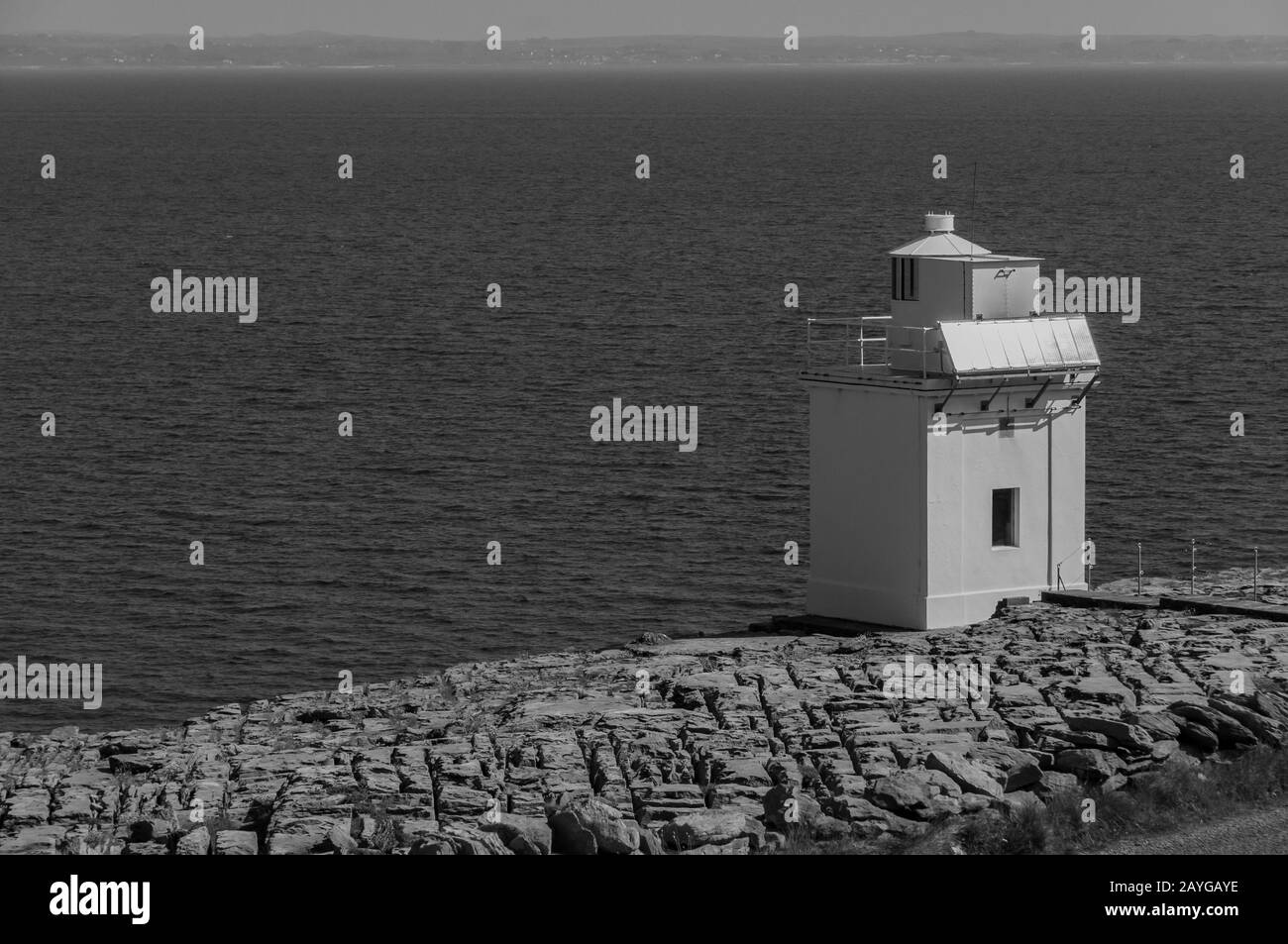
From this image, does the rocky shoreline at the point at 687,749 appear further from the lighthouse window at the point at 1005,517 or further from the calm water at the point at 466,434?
the calm water at the point at 466,434

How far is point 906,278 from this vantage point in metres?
38.5

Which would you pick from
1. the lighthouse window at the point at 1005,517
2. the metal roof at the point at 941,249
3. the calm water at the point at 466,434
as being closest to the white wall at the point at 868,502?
the lighthouse window at the point at 1005,517

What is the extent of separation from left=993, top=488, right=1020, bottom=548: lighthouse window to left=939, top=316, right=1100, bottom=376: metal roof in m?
2.31

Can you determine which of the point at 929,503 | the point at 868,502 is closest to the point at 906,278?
the point at 868,502

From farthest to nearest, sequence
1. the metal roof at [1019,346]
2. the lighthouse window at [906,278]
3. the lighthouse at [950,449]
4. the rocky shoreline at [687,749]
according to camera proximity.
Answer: the lighthouse window at [906,278] → the lighthouse at [950,449] → the metal roof at [1019,346] → the rocky shoreline at [687,749]

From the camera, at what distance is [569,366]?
85938mm

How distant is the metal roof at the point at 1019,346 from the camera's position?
36.8 m

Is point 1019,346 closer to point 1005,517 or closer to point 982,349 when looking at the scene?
point 982,349

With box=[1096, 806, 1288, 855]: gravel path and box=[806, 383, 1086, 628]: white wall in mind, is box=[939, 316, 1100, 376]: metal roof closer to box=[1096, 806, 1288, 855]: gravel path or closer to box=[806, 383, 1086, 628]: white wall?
box=[806, 383, 1086, 628]: white wall

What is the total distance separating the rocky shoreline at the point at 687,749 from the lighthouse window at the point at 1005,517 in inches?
51.6

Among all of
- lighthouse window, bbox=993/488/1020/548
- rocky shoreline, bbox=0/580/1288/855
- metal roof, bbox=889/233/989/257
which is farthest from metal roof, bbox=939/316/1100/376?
rocky shoreline, bbox=0/580/1288/855
